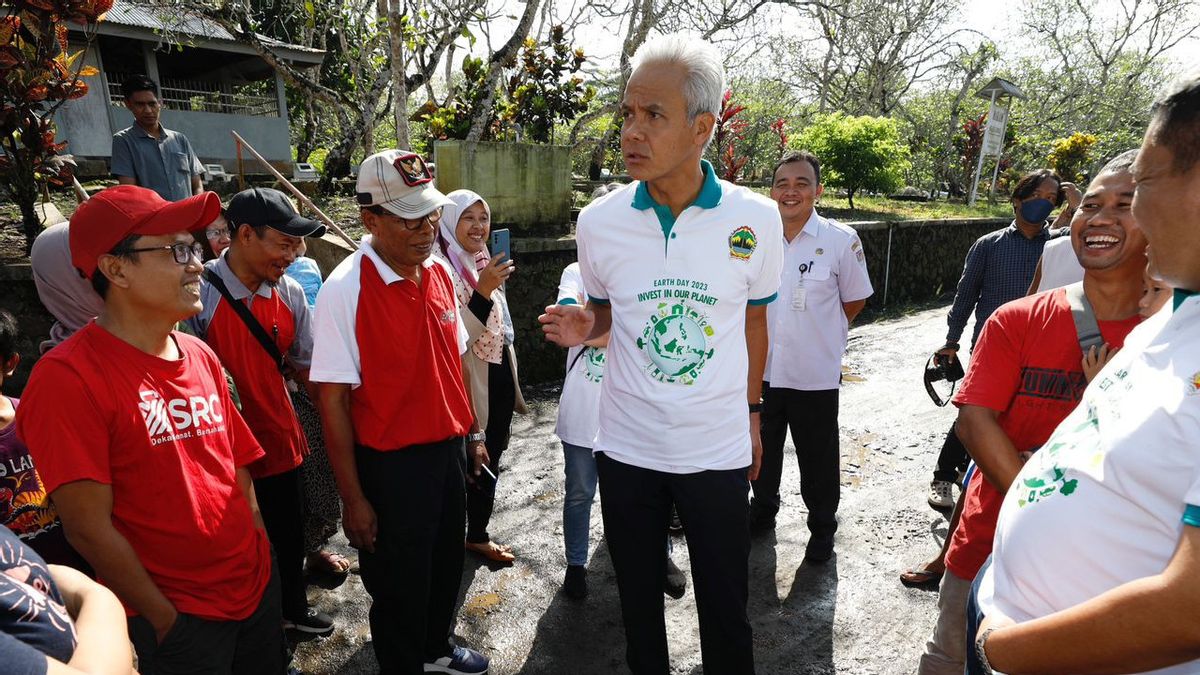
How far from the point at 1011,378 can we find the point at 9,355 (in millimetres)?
3099

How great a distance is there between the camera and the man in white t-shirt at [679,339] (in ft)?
6.60

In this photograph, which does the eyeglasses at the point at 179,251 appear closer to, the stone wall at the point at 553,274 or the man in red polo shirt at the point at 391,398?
the man in red polo shirt at the point at 391,398

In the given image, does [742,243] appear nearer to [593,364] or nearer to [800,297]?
[593,364]

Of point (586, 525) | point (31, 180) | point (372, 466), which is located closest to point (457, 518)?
point (372, 466)

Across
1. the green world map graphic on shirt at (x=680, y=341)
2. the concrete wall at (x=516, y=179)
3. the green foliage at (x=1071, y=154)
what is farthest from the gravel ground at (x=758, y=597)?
the green foliage at (x=1071, y=154)

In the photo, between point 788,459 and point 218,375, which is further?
point 788,459

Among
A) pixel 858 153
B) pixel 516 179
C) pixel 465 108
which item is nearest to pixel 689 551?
pixel 516 179

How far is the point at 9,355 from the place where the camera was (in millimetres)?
2059

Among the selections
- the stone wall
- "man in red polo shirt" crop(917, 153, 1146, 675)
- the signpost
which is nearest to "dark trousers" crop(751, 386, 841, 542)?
"man in red polo shirt" crop(917, 153, 1146, 675)

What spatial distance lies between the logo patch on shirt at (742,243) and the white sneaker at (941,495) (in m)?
2.87

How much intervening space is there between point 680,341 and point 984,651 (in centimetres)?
110

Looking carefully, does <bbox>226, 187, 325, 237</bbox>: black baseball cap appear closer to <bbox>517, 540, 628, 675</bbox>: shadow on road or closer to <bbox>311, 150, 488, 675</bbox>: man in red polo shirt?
<bbox>311, 150, 488, 675</bbox>: man in red polo shirt

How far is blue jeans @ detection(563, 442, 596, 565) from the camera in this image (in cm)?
326

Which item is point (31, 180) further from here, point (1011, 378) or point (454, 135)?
point (1011, 378)
